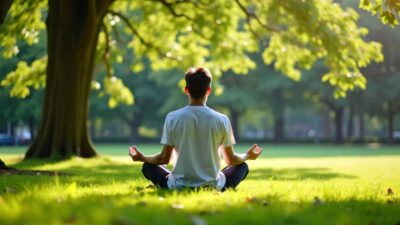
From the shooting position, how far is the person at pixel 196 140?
21.2ft

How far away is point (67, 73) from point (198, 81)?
10804 mm

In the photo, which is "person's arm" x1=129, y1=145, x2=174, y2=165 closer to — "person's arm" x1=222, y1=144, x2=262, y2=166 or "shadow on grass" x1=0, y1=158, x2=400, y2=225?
"shadow on grass" x1=0, y1=158, x2=400, y2=225

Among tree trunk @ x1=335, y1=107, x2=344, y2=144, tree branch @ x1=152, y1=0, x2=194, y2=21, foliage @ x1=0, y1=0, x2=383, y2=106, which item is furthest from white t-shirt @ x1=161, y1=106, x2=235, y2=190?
tree trunk @ x1=335, y1=107, x2=344, y2=144

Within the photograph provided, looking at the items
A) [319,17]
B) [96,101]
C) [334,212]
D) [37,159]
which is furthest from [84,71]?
[96,101]

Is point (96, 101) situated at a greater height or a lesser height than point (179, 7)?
lesser

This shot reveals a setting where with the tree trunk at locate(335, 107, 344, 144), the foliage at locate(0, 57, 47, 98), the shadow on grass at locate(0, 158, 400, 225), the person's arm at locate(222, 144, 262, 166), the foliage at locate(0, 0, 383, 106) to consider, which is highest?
the foliage at locate(0, 0, 383, 106)

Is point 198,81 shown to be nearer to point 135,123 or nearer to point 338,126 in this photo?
point 338,126

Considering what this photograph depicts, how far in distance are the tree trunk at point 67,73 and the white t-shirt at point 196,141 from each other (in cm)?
1019

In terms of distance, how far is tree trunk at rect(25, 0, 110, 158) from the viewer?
53.4ft

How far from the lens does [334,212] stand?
210 inches

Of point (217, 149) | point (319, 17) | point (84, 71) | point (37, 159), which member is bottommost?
point (37, 159)

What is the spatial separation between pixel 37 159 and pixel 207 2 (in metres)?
7.73

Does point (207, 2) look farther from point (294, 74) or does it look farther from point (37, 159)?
point (37, 159)

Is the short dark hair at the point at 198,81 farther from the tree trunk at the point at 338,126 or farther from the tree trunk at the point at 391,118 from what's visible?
the tree trunk at the point at 338,126
